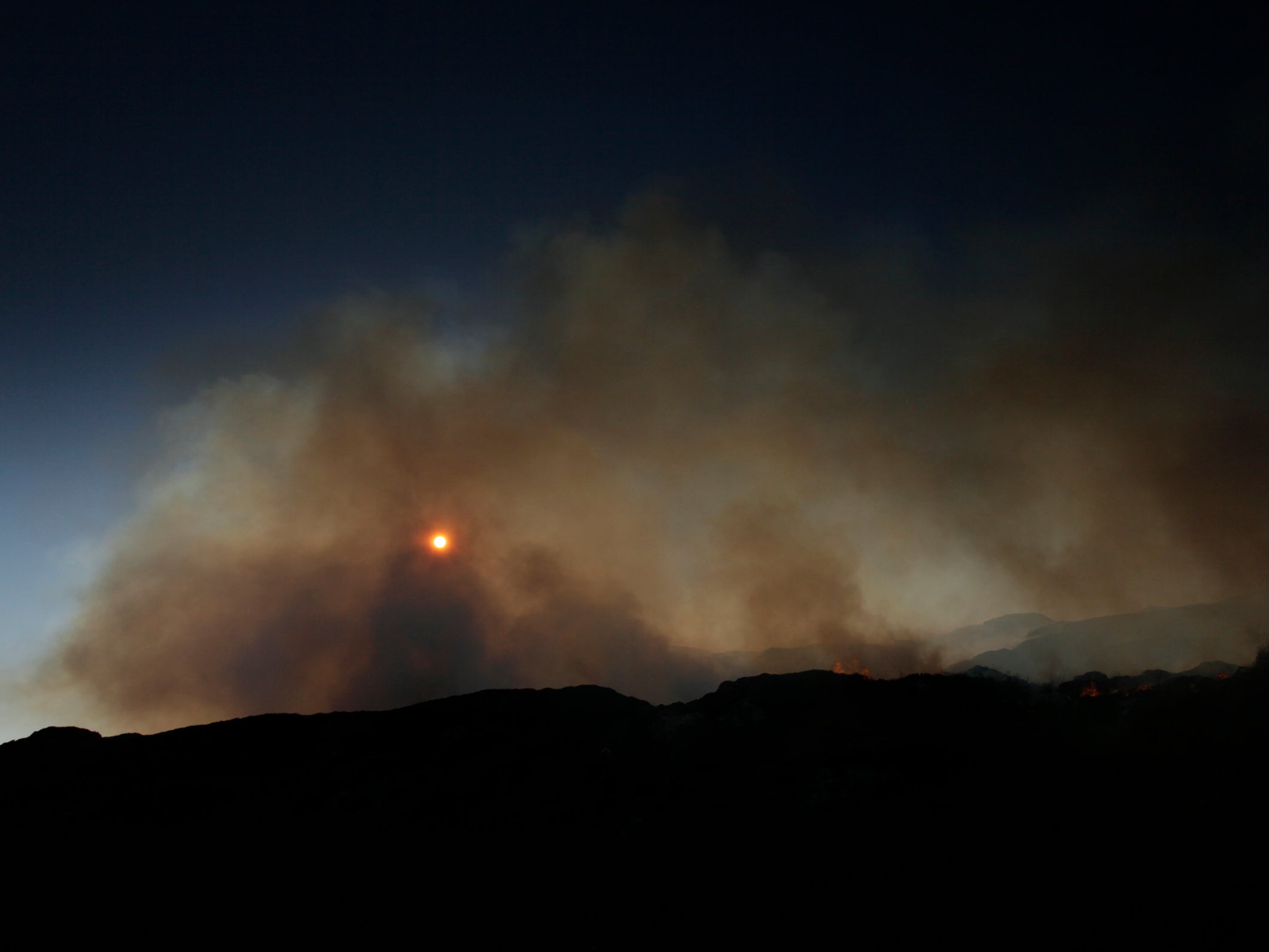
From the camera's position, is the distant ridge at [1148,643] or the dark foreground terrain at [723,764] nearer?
the dark foreground terrain at [723,764]

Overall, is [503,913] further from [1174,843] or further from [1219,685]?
[1219,685]

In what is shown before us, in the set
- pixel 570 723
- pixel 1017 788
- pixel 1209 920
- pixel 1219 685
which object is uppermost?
pixel 570 723

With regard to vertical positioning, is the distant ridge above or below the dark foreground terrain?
below

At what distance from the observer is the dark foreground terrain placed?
122 feet

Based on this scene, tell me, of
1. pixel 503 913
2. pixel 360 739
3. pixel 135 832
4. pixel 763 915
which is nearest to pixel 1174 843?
pixel 763 915

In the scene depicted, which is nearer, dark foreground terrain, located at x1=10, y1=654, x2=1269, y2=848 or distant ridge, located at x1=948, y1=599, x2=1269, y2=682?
dark foreground terrain, located at x1=10, y1=654, x2=1269, y2=848

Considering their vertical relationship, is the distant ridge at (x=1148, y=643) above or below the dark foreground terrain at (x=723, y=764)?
below

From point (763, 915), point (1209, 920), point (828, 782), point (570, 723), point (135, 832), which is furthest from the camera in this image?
point (570, 723)

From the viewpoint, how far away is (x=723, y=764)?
48.3 m

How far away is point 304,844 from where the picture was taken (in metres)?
46.9

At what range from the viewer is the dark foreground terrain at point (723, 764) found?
3709 cm

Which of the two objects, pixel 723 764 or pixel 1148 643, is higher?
pixel 723 764

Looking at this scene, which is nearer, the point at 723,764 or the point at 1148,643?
the point at 723,764

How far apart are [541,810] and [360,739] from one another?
82.4 feet
